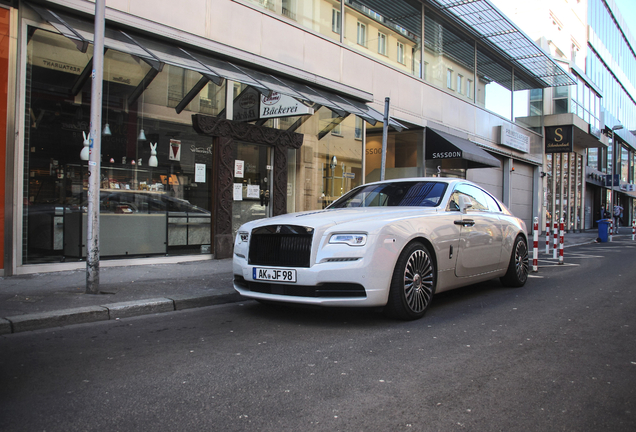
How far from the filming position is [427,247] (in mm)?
5297

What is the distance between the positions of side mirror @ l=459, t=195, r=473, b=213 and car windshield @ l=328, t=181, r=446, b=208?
0.28 m

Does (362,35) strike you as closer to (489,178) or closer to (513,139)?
(489,178)

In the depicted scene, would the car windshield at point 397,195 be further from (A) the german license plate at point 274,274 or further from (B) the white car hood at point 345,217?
(A) the german license plate at point 274,274

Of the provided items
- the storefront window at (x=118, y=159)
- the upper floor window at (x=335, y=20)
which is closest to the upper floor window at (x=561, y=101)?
the upper floor window at (x=335, y=20)

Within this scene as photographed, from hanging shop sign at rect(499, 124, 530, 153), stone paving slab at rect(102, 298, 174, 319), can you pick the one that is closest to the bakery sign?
stone paving slab at rect(102, 298, 174, 319)

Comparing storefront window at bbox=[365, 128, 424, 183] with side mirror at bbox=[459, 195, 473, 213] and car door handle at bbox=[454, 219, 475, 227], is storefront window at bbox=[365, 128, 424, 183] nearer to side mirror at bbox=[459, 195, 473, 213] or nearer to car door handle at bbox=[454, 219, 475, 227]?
side mirror at bbox=[459, 195, 473, 213]

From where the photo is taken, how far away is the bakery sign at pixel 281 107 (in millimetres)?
10266

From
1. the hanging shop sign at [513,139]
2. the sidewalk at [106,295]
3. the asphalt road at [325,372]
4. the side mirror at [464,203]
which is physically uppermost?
the hanging shop sign at [513,139]

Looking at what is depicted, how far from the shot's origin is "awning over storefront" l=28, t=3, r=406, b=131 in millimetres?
7172

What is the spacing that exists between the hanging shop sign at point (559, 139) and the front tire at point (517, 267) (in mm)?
21702

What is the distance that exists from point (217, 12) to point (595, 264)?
10.4 meters

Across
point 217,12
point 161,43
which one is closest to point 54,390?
point 161,43

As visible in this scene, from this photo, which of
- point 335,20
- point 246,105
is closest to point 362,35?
point 335,20

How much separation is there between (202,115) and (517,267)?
6654mm
